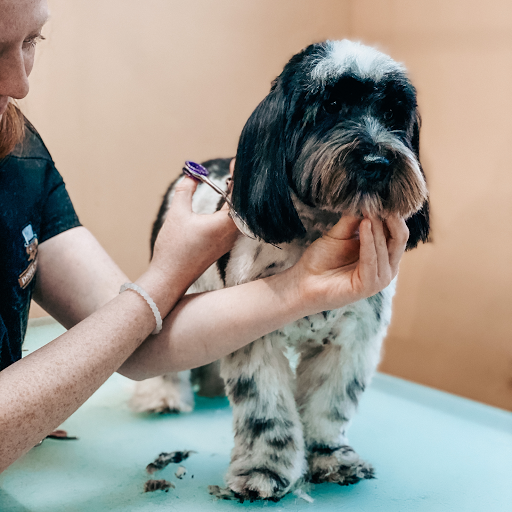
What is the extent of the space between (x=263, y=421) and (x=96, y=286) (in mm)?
498

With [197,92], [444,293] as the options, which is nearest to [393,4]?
[197,92]

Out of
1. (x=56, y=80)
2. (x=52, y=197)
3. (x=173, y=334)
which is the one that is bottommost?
(x=173, y=334)

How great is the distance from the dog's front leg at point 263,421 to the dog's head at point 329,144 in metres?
0.31

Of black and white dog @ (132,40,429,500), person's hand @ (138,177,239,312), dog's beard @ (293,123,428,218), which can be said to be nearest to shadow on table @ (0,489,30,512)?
black and white dog @ (132,40,429,500)

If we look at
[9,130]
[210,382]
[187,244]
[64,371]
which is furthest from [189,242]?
[210,382]

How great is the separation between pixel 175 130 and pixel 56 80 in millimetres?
412

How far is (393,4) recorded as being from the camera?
1919mm

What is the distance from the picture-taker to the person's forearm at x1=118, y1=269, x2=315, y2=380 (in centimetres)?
109

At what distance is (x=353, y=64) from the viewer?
3.33 ft

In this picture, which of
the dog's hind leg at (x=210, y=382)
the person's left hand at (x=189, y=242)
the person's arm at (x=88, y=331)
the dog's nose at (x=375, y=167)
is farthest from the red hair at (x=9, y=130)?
the dog's hind leg at (x=210, y=382)

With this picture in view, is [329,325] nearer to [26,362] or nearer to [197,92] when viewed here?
[26,362]

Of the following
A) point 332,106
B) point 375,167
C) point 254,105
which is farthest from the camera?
point 254,105

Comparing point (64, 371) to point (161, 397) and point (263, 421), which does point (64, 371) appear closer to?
point (263, 421)

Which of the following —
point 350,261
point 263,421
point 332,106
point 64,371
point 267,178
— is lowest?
point 263,421
